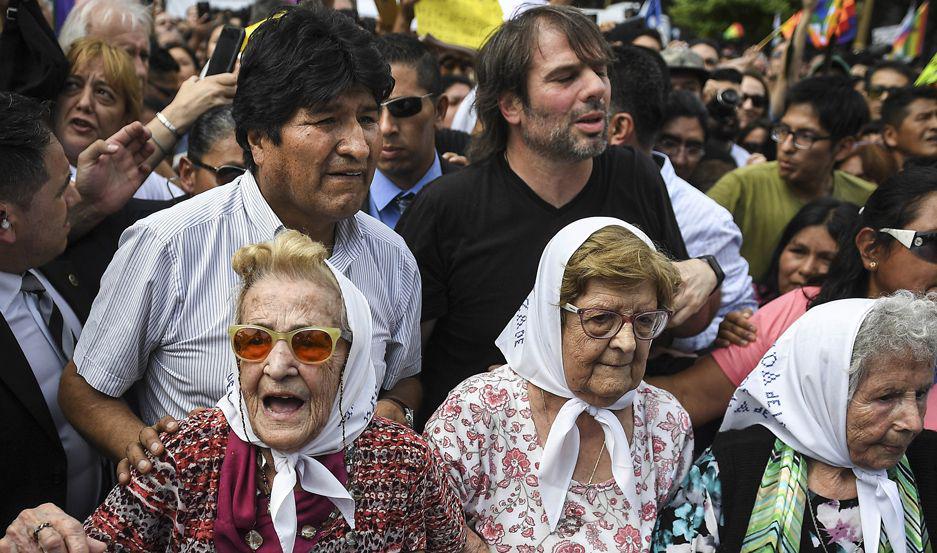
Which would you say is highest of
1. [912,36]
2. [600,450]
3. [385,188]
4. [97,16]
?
[97,16]

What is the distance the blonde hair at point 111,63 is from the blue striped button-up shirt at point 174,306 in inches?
73.9

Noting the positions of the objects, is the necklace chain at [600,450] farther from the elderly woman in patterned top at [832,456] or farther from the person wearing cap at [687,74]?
the person wearing cap at [687,74]

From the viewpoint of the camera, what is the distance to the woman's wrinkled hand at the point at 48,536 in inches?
91.4

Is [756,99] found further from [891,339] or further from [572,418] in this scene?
[572,418]

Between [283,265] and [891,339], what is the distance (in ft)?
6.07

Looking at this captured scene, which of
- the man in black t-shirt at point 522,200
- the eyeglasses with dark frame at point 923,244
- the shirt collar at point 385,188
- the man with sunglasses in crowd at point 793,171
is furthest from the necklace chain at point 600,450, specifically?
the man with sunglasses in crowd at point 793,171

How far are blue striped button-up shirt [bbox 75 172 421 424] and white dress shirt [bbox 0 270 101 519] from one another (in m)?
0.22

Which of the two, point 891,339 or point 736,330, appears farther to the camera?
point 736,330

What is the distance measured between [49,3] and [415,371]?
5.87 m

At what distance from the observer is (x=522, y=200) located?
3.78 metres

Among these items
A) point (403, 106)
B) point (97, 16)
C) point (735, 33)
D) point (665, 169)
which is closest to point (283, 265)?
point (403, 106)

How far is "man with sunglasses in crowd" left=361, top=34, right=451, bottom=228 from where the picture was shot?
4805 mm

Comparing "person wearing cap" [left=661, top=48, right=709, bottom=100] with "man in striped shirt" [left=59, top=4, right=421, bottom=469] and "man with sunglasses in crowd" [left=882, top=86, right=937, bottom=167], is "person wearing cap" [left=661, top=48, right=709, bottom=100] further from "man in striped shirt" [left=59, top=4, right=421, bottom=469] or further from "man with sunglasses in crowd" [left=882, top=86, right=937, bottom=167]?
"man in striped shirt" [left=59, top=4, right=421, bottom=469]

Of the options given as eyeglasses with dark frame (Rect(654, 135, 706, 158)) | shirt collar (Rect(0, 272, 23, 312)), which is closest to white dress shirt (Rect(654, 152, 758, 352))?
eyeglasses with dark frame (Rect(654, 135, 706, 158))
